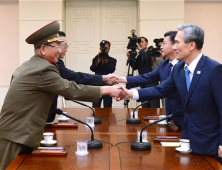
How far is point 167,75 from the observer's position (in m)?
3.81

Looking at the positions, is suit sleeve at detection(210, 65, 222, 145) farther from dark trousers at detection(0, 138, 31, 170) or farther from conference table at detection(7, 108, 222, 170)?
dark trousers at detection(0, 138, 31, 170)

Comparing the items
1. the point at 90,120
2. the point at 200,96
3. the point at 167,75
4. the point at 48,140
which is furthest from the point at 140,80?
the point at 48,140

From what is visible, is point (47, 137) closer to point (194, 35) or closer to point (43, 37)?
point (43, 37)

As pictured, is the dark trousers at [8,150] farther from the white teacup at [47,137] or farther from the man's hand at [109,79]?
the man's hand at [109,79]

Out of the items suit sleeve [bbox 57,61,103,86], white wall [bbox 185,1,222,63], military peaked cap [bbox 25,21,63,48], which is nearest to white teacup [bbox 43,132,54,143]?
military peaked cap [bbox 25,21,63,48]

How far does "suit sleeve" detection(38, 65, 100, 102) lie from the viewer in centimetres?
227

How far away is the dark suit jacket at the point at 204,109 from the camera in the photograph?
2299 millimetres

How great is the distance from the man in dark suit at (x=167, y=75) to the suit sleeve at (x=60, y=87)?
91 cm

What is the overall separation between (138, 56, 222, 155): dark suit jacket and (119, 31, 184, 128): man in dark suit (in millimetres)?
572

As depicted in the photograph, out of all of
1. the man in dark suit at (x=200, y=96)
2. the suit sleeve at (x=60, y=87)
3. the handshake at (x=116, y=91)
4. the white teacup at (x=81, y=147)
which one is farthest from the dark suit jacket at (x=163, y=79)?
the white teacup at (x=81, y=147)

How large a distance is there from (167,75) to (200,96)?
1.45 meters

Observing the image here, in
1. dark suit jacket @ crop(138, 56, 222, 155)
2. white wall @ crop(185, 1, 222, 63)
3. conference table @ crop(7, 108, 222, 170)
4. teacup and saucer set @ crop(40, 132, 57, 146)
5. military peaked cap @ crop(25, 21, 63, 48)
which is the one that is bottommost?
conference table @ crop(7, 108, 222, 170)

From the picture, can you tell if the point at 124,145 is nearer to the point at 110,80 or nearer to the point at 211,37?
the point at 110,80

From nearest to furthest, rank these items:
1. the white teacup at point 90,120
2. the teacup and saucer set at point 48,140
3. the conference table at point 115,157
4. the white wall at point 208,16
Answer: the conference table at point 115,157, the teacup and saucer set at point 48,140, the white teacup at point 90,120, the white wall at point 208,16
